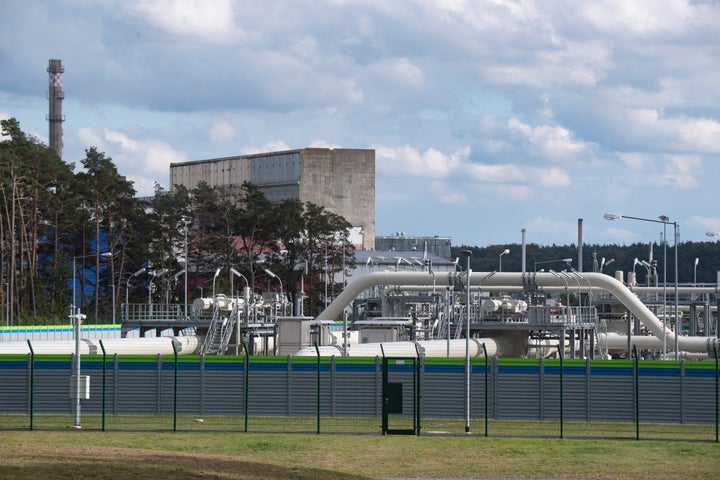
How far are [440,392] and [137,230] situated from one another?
77.3m

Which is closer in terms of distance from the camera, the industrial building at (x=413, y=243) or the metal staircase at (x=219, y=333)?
the metal staircase at (x=219, y=333)

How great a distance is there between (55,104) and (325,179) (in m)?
36.5

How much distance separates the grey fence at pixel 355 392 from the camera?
42844 millimetres

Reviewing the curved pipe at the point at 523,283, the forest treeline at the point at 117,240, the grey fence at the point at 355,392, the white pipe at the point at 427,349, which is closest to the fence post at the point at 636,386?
the grey fence at the point at 355,392

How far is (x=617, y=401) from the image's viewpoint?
43094 mm

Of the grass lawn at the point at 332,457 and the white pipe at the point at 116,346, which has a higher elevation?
the white pipe at the point at 116,346

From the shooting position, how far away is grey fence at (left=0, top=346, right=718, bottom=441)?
42.8 meters

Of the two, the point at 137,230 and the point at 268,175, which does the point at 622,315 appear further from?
the point at 268,175

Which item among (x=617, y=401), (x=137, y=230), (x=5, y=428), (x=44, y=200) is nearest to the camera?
(x=5, y=428)

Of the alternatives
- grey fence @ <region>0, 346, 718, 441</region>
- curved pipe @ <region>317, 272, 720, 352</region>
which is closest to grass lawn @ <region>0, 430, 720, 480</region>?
grey fence @ <region>0, 346, 718, 441</region>

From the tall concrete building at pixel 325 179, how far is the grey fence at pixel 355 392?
356ft

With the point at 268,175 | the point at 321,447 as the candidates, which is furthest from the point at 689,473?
the point at 268,175

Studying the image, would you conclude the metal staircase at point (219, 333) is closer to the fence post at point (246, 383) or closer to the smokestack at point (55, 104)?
the fence post at point (246, 383)

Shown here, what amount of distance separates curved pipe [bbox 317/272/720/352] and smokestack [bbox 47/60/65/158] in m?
84.3
